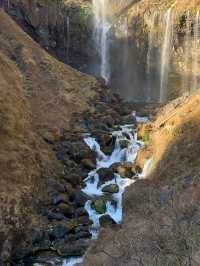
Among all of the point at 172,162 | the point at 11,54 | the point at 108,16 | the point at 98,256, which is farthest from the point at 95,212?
the point at 108,16

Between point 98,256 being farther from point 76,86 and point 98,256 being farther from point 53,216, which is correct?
point 76,86

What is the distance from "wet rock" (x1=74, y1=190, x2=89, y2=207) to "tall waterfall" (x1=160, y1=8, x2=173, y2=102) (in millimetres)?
27745

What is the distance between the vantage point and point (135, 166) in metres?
29.8

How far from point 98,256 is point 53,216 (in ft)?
19.1

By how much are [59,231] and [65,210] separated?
1876mm

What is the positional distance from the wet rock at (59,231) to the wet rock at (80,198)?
2670mm

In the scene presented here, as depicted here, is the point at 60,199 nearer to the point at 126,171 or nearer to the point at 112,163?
the point at 126,171

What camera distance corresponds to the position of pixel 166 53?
2056 inches

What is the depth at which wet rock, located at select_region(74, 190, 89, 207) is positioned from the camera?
85.3 ft

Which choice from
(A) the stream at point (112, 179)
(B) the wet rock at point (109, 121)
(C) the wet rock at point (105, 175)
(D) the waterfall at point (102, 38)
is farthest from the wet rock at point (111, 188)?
(D) the waterfall at point (102, 38)

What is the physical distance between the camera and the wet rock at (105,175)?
95.3 ft

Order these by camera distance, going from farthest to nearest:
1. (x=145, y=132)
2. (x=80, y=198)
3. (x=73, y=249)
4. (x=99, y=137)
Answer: (x=145, y=132) < (x=99, y=137) < (x=80, y=198) < (x=73, y=249)

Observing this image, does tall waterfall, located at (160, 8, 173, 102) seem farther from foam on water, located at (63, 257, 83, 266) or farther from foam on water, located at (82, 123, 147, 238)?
foam on water, located at (63, 257, 83, 266)

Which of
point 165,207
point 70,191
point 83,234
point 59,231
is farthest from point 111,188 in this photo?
point 165,207
